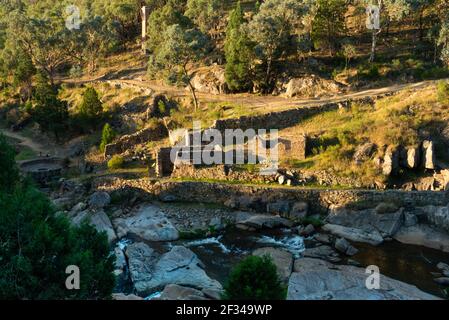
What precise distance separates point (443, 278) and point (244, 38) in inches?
1260

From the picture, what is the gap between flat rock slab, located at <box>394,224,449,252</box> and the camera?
29.3 meters

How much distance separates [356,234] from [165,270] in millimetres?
12558

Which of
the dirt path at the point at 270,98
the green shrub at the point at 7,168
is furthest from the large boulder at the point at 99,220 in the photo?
the dirt path at the point at 270,98

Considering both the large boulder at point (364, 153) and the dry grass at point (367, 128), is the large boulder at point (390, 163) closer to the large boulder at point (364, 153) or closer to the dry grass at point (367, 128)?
the dry grass at point (367, 128)

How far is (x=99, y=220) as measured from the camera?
32.9 meters

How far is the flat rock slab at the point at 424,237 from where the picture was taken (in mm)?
29337

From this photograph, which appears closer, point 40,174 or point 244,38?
point 40,174

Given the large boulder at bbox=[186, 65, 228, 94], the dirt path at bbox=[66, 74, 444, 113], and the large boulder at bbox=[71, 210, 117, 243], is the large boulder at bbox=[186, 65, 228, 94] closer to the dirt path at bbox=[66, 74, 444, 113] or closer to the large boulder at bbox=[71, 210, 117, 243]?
the dirt path at bbox=[66, 74, 444, 113]

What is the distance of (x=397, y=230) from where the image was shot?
100ft

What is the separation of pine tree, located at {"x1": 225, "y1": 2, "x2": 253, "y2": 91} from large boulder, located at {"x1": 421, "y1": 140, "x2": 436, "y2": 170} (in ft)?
68.5

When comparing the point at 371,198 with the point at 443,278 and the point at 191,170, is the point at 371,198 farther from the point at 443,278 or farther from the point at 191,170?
the point at 191,170

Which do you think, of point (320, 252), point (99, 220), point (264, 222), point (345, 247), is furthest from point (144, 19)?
point (345, 247)

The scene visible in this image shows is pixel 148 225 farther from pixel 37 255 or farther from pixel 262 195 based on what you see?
A: pixel 37 255

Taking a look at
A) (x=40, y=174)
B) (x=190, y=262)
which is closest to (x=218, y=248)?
(x=190, y=262)
